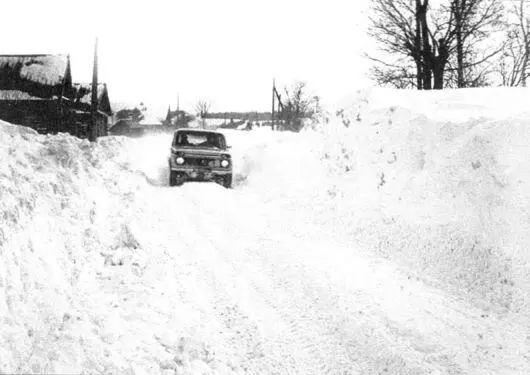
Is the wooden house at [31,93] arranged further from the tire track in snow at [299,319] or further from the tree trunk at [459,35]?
the tire track in snow at [299,319]

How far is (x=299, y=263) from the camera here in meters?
6.00

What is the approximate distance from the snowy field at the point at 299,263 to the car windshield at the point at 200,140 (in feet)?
11.0

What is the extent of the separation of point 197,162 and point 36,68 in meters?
25.9

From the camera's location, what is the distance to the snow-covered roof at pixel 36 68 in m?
30.3

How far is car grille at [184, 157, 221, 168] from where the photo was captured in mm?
11898

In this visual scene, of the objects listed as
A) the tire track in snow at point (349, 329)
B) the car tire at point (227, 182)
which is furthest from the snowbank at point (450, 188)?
the car tire at point (227, 182)

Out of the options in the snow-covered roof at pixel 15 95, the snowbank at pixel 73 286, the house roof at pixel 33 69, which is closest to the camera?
the snowbank at pixel 73 286

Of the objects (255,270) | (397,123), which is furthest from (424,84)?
(255,270)

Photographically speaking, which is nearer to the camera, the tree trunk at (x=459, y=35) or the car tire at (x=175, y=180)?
the car tire at (x=175, y=180)

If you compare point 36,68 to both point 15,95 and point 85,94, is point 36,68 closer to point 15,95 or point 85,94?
point 15,95

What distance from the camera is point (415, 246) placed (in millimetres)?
6277

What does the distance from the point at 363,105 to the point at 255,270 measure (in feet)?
22.5

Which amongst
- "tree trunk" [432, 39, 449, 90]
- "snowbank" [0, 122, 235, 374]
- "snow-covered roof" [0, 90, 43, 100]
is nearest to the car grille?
"snowbank" [0, 122, 235, 374]

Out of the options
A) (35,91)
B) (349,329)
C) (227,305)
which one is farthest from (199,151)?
(35,91)
